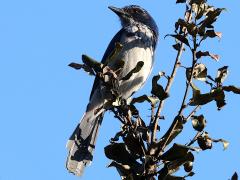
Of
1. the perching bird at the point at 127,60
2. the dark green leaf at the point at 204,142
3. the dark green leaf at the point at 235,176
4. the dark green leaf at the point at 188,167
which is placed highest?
the perching bird at the point at 127,60

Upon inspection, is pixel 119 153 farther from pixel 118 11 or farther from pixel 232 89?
pixel 118 11

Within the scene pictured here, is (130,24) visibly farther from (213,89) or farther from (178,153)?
(178,153)

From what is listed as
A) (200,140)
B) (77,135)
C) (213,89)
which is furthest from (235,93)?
(77,135)

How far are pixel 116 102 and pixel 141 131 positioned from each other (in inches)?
23.7

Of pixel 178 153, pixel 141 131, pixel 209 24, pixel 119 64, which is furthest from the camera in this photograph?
pixel 119 64

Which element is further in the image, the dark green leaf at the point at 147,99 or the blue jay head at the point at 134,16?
the blue jay head at the point at 134,16

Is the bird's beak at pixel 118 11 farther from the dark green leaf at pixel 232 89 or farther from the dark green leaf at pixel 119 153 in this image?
the dark green leaf at pixel 119 153

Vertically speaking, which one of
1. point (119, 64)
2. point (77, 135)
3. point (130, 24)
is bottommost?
point (119, 64)

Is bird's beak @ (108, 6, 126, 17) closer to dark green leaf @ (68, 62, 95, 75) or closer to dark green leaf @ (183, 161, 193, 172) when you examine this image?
dark green leaf @ (68, 62, 95, 75)

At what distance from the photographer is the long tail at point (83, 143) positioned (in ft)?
15.7

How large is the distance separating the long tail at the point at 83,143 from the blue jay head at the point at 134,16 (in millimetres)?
1371

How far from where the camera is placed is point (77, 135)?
5906 millimetres

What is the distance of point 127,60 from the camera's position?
6098 mm

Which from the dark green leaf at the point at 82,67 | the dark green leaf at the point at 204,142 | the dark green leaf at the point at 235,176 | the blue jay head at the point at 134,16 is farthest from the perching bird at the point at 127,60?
the dark green leaf at the point at 235,176
